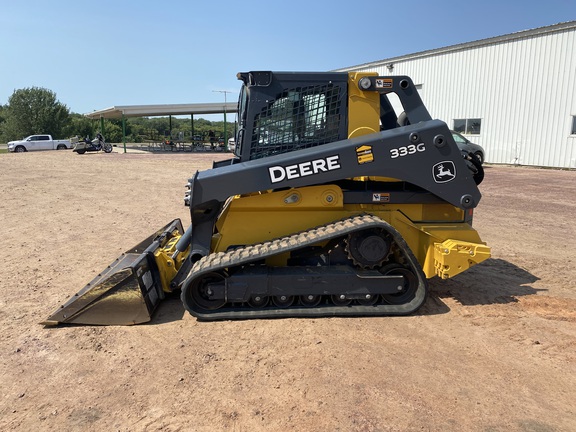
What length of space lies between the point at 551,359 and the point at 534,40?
2133cm

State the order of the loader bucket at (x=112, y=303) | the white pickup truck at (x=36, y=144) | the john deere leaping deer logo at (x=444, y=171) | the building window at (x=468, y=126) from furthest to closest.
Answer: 1. the white pickup truck at (x=36, y=144)
2. the building window at (x=468, y=126)
3. the john deere leaping deer logo at (x=444, y=171)
4. the loader bucket at (x=112, y=303)

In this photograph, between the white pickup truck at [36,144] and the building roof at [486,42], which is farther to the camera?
the white pickup truck at [36,144]

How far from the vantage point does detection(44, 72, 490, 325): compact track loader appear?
417 centimetres

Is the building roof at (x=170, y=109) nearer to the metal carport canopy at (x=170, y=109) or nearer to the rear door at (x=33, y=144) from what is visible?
the metal carport canopy at (x=170, y=109)

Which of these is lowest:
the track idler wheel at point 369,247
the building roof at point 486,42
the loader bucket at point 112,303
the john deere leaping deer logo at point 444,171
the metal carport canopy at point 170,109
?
the loader bucket at point 112,303

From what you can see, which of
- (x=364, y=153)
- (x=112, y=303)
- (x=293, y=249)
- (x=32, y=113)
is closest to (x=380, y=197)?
(x=364, y=153)

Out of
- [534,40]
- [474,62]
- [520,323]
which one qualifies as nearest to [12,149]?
[474,62]

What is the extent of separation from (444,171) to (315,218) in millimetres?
1433

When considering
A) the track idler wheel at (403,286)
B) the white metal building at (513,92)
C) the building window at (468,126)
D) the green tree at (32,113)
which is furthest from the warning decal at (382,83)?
the green tree at (32,113)

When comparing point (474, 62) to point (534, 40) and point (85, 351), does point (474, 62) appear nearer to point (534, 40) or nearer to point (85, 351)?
point (534, 40)

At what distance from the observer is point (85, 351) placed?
3645 millimetres

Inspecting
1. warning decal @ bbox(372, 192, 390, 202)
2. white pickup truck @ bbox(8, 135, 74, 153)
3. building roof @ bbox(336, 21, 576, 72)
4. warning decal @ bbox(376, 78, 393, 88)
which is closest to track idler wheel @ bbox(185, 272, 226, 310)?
warning decal @ bbox(372, 192, 390, 202)

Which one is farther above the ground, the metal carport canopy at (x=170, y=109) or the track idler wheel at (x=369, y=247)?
the metal carport canopy at (x=170, y=109)

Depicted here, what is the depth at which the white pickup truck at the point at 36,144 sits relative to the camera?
3728 cm
